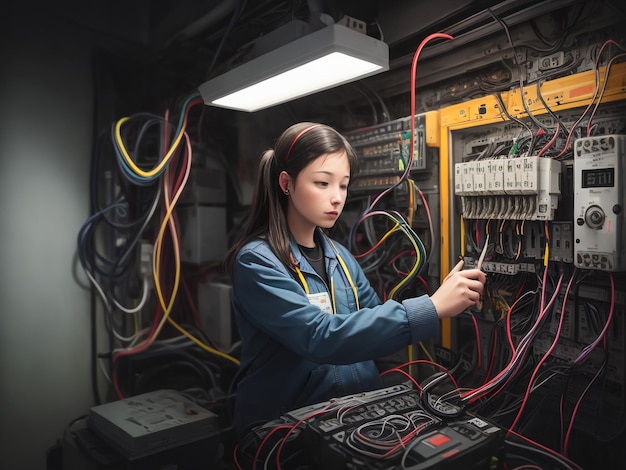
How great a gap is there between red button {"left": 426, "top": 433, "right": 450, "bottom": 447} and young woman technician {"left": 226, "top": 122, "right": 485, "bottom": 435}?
222 mm

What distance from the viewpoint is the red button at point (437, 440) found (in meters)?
0.97

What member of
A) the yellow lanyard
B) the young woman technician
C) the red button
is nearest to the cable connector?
the young woman technician

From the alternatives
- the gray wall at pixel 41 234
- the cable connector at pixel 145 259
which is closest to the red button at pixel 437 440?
the cable connector at pixel 145 259

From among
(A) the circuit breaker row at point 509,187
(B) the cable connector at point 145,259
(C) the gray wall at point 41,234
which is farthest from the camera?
(B) the cable connector at point 145,259

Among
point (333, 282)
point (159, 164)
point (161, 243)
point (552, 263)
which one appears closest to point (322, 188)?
point (333, 282)

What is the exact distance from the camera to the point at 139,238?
7.92 feet

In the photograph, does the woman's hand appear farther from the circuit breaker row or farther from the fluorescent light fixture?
the fluorescent light fixture

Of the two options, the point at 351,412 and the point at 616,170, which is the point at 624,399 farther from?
the point at 351,412

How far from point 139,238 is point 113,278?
260 millimetres

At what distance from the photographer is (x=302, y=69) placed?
1433 mm

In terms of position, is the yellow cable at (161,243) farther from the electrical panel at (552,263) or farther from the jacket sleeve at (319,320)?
the electrical panel at (552,263)

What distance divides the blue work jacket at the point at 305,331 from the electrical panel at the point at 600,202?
439 mm

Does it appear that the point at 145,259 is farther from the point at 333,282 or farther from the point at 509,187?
the point at 509,187

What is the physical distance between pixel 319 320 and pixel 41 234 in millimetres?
1722
